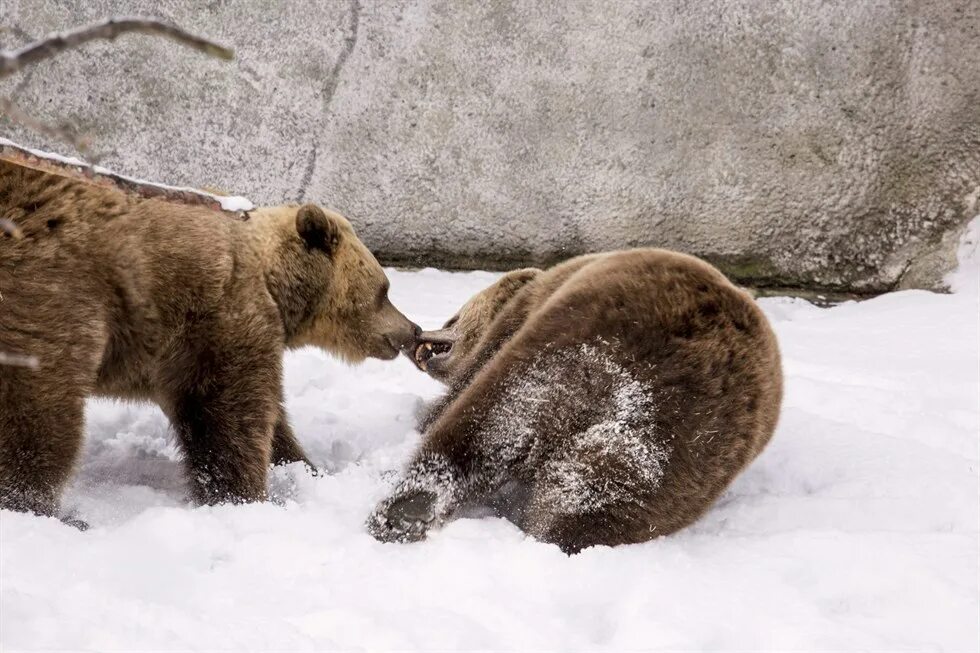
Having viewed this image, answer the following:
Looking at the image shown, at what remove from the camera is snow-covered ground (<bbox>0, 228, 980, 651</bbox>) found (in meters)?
2.80

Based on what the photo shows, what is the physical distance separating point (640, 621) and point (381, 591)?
30.8 inches

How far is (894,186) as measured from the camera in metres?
7.46

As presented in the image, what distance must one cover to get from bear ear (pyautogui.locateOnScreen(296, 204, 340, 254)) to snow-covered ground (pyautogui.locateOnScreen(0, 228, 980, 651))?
1.00 m

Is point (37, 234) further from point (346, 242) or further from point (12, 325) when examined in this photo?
point (346, 242)

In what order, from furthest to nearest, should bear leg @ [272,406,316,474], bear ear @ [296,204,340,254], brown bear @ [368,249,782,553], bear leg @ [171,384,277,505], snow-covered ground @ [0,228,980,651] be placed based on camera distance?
bear leg @ [272,406,316,474] < bear ear @ [296,204,340,254] < bear leg @ [171,384,277,505] < brown bear @ [368,249,782,553] < snow-covered ground @ [0,228,980,651]

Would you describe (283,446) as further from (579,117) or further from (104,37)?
(579,117)

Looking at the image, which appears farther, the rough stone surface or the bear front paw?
the rough stone surface

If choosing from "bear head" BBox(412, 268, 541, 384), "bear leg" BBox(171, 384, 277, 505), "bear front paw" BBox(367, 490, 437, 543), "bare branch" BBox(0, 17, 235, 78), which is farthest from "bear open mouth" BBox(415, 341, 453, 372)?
"bare branch" BBox(0, 17, 235, 78)

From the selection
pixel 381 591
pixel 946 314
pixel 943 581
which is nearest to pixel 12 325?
pixel 381 591

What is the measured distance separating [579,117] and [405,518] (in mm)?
4681

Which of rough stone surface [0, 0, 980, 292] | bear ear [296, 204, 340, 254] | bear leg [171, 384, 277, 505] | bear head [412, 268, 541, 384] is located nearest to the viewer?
bear leg [171, 384, 277, 505]

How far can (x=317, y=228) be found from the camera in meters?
4.52

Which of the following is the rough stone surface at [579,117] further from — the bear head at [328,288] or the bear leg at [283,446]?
the bear leg at [283,446]

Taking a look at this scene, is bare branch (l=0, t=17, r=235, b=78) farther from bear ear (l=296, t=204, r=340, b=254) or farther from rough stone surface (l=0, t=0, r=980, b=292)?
rough stone surface (l=0, t=0, r=980, b=292)
